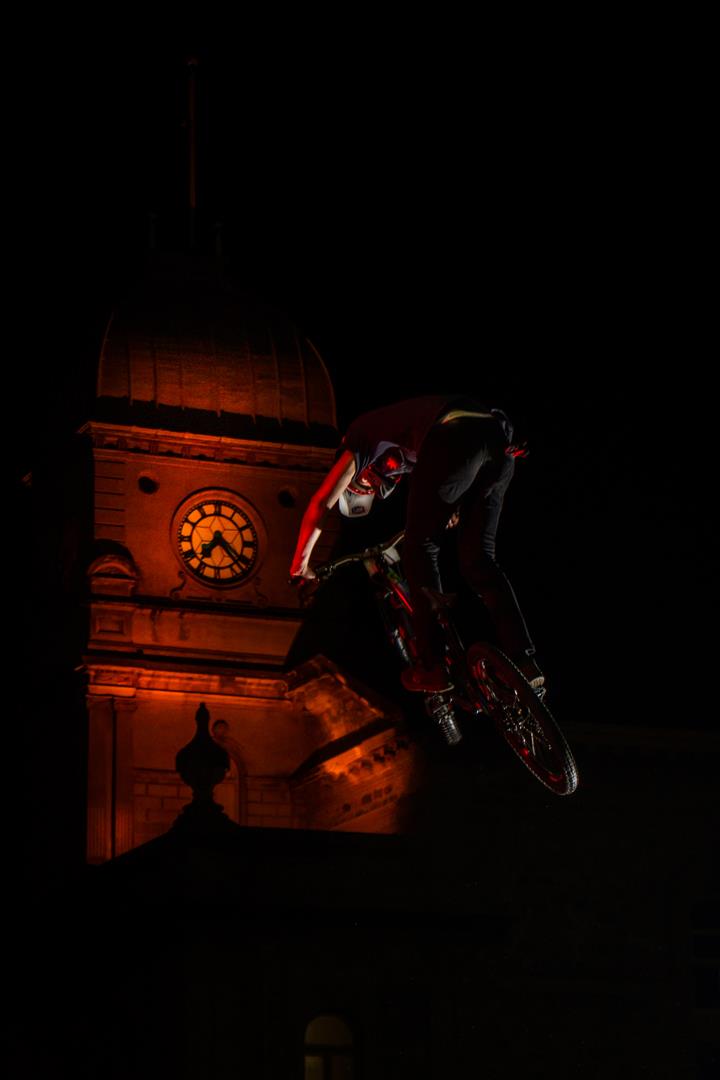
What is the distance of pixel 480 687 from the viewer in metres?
23.0

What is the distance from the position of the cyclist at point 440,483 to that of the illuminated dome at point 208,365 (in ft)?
101

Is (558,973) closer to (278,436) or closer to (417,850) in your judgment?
(417,850)

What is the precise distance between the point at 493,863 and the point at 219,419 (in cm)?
1298

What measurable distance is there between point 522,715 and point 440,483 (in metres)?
2.03

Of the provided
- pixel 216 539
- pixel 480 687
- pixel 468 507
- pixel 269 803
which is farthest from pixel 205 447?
pixel 468 507

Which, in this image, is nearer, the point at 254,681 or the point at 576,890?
the point at 576,890

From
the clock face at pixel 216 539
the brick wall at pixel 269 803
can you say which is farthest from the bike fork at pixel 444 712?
the clock face at pixel 216 539

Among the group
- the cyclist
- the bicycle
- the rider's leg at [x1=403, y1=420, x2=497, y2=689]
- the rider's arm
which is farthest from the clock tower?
the rider's leg at [x1=403, y1=420, x2=497, y2=689]

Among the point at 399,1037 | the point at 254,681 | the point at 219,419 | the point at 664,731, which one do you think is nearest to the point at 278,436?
the point at 219,419

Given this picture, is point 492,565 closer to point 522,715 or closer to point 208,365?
point 522,715

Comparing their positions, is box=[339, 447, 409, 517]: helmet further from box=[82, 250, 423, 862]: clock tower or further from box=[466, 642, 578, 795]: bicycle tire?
box=[82, 250, 423, 862]: clock tower

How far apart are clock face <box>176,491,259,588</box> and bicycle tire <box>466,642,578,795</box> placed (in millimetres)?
30453

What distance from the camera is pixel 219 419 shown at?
178 feet

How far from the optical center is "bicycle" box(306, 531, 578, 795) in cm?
2223
